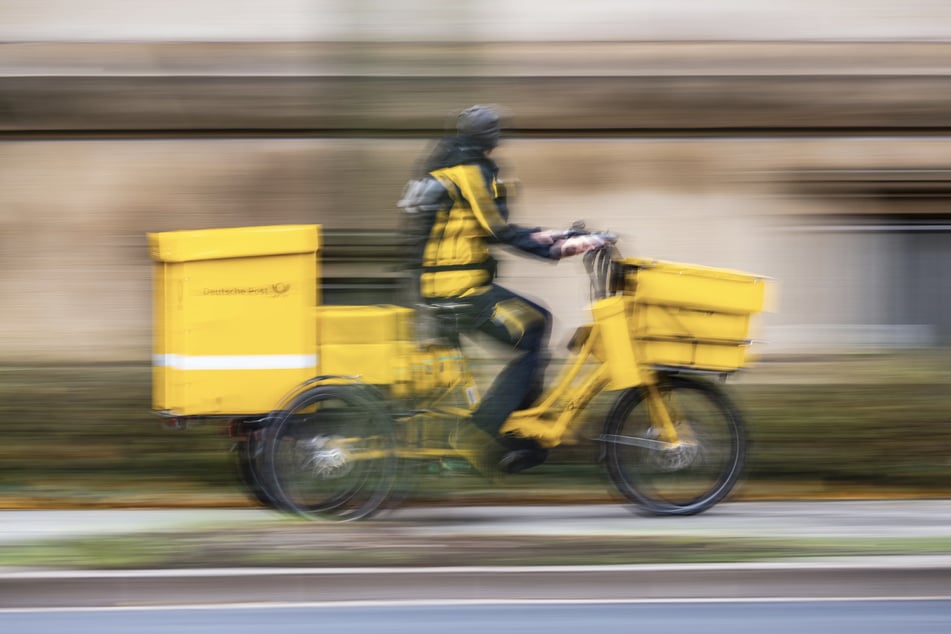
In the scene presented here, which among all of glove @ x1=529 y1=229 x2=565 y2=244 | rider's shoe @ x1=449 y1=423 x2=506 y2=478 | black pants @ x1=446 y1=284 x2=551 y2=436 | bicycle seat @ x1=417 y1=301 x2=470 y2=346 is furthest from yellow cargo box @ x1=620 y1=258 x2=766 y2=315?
rider's shoe @ x1=449 y1=423 x2=506 y2=478

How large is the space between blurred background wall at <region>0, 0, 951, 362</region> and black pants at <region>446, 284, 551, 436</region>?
13.2 feet

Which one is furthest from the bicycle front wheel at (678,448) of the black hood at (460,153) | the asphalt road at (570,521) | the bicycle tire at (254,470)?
the bicycle tire at (254,470)

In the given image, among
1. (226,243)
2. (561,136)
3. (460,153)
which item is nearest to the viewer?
(226,243)

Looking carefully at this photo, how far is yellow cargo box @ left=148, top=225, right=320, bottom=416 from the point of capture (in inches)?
235

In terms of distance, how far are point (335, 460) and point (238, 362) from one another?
64cm

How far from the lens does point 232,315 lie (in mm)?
5996

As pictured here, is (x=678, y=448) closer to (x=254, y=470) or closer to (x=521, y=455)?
(x=521, y=455)

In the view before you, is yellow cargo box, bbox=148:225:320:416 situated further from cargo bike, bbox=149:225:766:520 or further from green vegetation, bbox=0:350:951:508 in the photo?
green vegetation, bbox=0:350:951:508

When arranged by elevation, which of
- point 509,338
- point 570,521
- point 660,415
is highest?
point 509,338

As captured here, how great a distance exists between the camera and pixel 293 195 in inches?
404

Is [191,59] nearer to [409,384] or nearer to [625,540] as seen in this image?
[409,384]

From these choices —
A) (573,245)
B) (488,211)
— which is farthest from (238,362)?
(573,245)

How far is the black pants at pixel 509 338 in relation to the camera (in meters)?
6.11

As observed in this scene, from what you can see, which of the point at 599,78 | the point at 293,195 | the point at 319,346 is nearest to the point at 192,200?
the point at 293,195
